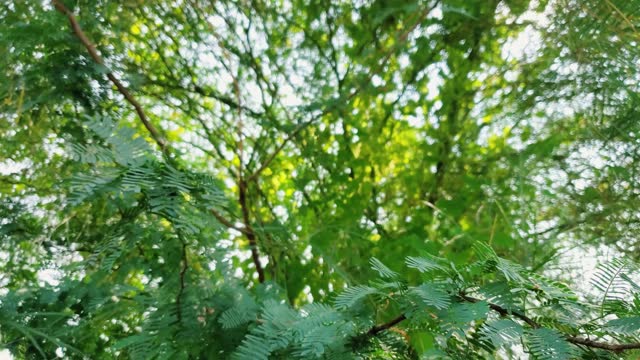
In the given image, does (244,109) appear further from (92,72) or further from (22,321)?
(22,321)

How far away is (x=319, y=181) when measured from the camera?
1.43m

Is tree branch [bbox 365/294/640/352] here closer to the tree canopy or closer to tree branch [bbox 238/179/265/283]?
the tree canopy

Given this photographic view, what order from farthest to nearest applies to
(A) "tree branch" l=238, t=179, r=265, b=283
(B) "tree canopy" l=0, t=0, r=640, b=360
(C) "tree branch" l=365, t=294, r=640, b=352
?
(A) "tree branch" l=238, t=179, r=265, b=283 < (B) "tree canopy" l=0, t=0, r=640, b=360 < (C) "tree branch" l=365, t=294, r=640, b=352

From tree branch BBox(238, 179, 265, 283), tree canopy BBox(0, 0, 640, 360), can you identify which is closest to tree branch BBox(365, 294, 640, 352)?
tree canopy BBox(0, 0, 640, 360)

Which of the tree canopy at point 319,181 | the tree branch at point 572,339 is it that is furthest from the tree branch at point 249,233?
the tree branch at point 572,339

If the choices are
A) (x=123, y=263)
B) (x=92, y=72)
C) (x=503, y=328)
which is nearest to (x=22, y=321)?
(x=123, y=263)

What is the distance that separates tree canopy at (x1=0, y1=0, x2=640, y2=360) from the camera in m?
0.59

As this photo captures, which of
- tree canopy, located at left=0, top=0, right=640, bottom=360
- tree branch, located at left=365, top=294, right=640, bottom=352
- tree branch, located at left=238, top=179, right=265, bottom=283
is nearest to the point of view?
tree branch, located at left=365, top=294, right=640, bottom=352

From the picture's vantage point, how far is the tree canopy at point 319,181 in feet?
1.94

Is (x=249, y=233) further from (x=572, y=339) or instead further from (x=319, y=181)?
(x=572, y=339)

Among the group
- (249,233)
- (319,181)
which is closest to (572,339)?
(249,233)

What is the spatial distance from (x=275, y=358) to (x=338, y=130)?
91 cm

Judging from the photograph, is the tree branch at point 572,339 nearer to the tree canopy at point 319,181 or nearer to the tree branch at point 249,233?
the tree canopy at point 319,181

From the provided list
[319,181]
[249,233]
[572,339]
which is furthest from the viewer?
[319,181]
